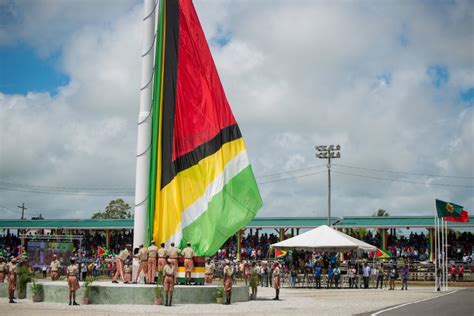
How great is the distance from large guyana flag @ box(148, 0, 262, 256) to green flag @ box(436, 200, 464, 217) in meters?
15.8

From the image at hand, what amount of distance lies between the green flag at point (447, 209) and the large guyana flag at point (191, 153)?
52.0ft

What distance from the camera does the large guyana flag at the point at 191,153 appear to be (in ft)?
85.0

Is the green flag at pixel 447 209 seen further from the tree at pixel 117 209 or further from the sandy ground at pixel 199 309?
the tree at pixel 117 209

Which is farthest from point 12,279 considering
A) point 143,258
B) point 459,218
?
point 459,218

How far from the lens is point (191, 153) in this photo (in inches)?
1045

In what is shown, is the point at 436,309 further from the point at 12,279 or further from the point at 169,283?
the point at 12,279

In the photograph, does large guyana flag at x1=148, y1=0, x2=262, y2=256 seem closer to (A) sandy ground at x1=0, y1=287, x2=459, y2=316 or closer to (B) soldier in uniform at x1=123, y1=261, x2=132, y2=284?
(B) soldier in uniform at x1=123, y1=261, x2=132, y2=284

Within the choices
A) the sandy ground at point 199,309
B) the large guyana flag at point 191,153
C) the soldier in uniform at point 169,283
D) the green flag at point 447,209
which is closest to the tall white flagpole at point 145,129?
the large guyana flag at point 191,153

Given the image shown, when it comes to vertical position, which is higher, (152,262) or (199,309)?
(152,262)

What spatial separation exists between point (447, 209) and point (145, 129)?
70.1ft

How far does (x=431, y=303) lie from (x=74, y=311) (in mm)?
13193

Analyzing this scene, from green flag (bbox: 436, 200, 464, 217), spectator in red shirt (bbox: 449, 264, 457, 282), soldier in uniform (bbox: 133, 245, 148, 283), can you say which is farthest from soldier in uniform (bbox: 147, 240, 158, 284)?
spectator in red shirt (bbox: 449, 264, 457, 282)

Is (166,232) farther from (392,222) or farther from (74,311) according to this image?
(392,222)

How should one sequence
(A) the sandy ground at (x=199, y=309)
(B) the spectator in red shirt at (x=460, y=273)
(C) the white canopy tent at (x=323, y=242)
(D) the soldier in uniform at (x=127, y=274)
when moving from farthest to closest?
(B) the spectator in red shirt at (x=460, y=273)
(C) the white canopy tent at (x=323, y=242)
(D) the soldier in uniform at (x=127, y=274)
(A) the sandy ground at (x=199, y=309)
